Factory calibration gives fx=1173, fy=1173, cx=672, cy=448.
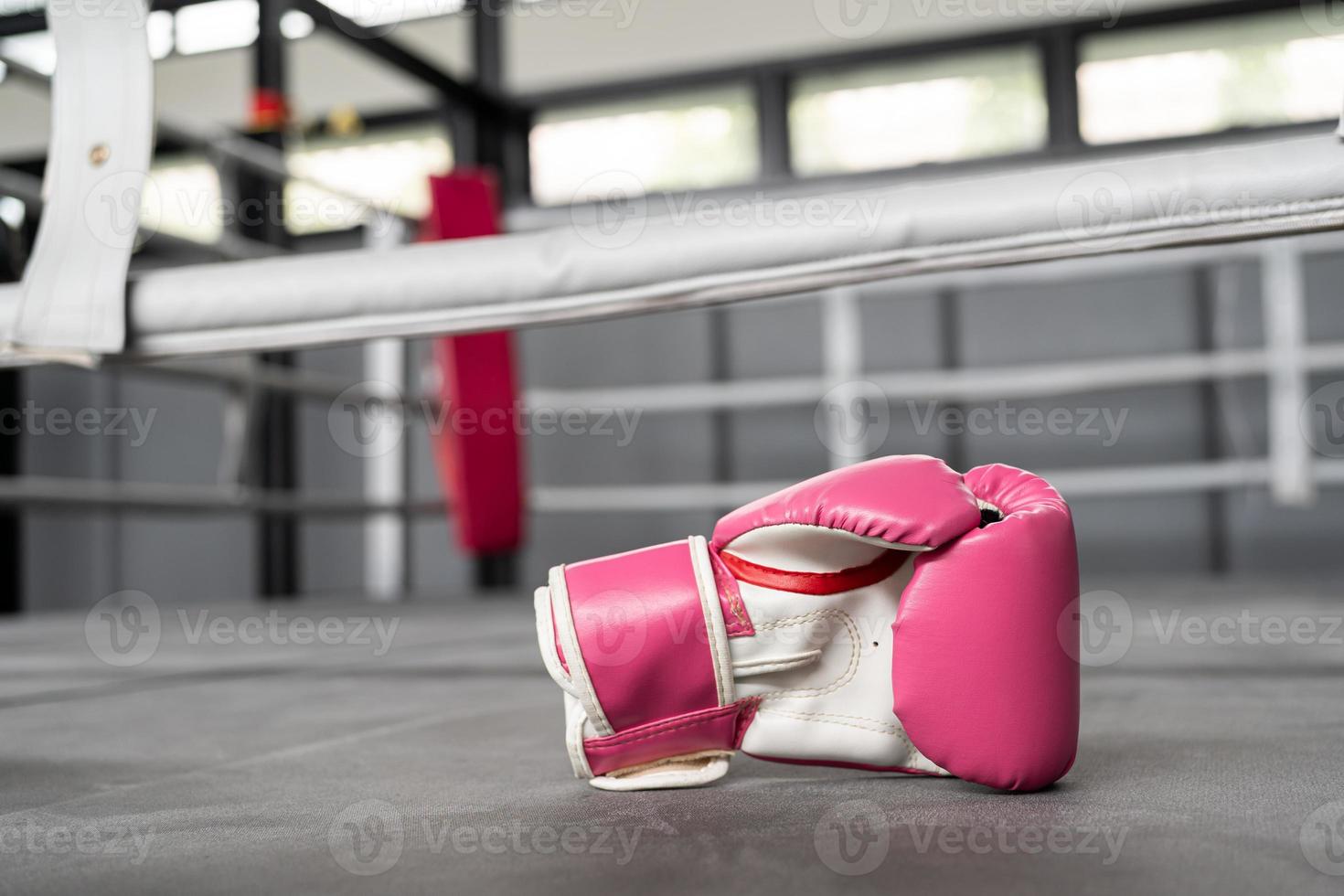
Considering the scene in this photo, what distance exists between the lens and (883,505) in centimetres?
65

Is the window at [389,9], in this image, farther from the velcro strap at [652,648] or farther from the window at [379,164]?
the velcro strap at [652,648]

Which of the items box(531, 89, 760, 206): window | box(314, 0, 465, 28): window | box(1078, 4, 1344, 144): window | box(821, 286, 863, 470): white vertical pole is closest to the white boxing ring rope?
box(821, 286, 863, 470): white vertical pole

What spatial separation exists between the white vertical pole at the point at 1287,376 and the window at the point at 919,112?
1.01 meters

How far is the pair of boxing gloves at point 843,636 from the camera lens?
0.65 meters

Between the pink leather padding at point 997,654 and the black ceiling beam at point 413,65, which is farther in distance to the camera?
the black ceiling beam at point 413,65

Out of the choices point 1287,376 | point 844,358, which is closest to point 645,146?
point 844,358

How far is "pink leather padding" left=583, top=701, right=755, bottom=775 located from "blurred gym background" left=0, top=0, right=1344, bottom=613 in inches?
80.4

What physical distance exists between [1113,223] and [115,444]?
367 cm

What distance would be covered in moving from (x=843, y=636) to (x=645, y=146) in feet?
10.4

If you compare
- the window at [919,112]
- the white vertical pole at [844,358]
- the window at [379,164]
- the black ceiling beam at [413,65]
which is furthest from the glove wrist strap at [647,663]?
the window at [379,164]

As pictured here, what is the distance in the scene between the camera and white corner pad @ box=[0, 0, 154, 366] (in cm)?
91

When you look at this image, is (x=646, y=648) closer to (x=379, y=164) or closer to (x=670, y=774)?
(x=670, y=774)

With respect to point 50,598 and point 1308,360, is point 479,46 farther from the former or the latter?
point 1308,360

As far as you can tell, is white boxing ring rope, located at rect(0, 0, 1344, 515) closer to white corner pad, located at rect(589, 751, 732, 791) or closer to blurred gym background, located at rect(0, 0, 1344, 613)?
white corner pad, located at rect(589, 751, 732, 791)
